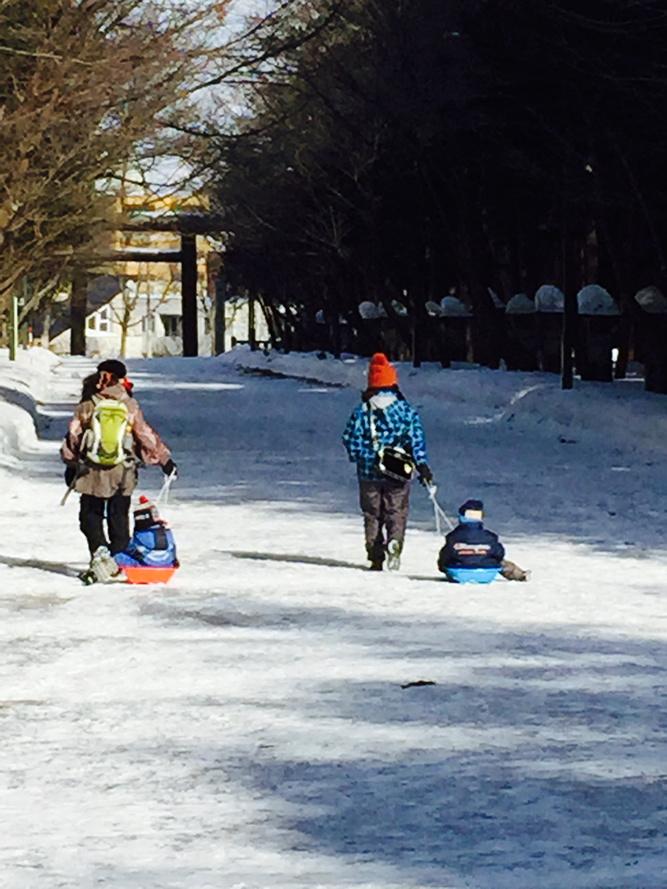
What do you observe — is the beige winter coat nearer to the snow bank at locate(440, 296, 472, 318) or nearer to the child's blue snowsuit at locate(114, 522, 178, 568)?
the child's blue snowsuit at locate(114, 522, 178, 568)

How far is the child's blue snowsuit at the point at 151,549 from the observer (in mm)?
12914

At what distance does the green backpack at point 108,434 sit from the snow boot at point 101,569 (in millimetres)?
687

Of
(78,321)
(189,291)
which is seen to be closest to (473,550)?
(189,291)

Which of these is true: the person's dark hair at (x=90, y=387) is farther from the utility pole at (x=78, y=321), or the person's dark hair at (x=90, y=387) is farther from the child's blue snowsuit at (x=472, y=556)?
the utility pole at (x=78, y=321)

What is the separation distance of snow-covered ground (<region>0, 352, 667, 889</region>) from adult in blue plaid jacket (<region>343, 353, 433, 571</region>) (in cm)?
33

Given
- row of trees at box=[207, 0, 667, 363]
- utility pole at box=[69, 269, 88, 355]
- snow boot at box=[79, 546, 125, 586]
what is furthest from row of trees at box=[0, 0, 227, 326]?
utility pole at box=[69, 269, 88, 355]

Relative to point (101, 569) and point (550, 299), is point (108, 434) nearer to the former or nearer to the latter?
point (101, 569)

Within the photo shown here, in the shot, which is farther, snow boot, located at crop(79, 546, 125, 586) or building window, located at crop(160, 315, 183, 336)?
building window, located at crop(160, 315, 183, 336)

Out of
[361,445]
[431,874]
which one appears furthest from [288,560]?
[431,874]

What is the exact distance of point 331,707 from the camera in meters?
8.62

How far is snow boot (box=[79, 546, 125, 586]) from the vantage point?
12984 millimetres

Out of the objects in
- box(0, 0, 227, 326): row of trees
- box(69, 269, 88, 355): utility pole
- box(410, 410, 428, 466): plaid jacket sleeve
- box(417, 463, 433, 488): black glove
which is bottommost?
box(69, 269, 88, 355): utility pole

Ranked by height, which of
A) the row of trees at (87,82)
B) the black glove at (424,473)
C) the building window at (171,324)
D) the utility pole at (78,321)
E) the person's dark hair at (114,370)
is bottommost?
the building window at (171,324)

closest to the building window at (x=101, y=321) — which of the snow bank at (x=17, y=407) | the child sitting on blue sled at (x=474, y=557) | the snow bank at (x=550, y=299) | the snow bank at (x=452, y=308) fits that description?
the snow bank at (x=17, y=407)
